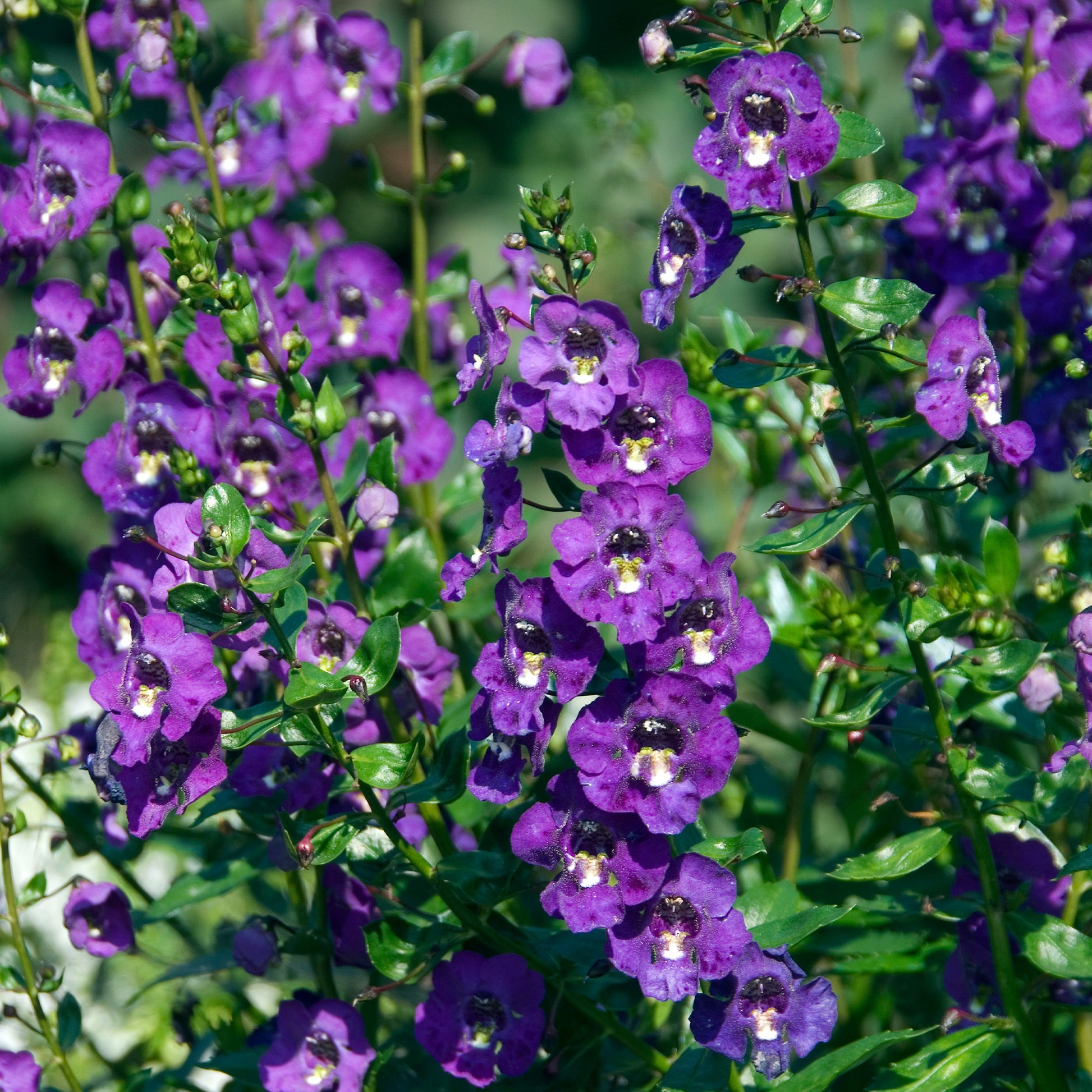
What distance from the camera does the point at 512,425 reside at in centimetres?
90

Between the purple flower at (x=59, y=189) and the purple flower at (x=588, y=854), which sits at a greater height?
the purple flower at (x=59, y=189)

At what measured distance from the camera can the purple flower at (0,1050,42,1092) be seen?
3.95 feet

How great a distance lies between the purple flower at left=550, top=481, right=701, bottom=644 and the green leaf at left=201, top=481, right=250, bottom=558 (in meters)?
0.21

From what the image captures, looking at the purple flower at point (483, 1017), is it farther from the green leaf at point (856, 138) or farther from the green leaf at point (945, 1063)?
the green leaf at point (856, 138)

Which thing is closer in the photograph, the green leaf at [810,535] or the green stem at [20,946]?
the green leaf at [810,535]

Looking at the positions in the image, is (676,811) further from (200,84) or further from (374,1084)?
(200,84)

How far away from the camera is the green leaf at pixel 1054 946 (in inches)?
41.6

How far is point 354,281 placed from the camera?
1.42 metres

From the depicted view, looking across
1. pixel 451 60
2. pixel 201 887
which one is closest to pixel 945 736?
pixel 201 887

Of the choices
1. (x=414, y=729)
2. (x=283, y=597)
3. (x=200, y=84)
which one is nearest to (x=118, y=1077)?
(x=414, y=729)

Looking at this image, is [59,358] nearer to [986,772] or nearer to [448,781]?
[448,781]

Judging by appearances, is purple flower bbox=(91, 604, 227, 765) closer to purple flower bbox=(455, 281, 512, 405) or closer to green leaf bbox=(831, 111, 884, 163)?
purple flower bbox=(455, 281, 512, 405)

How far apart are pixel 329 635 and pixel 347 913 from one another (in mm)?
285

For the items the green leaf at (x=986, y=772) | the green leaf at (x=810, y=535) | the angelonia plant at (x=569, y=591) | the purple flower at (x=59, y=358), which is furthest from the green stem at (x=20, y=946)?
the green leaf at (x=986, y=772)
